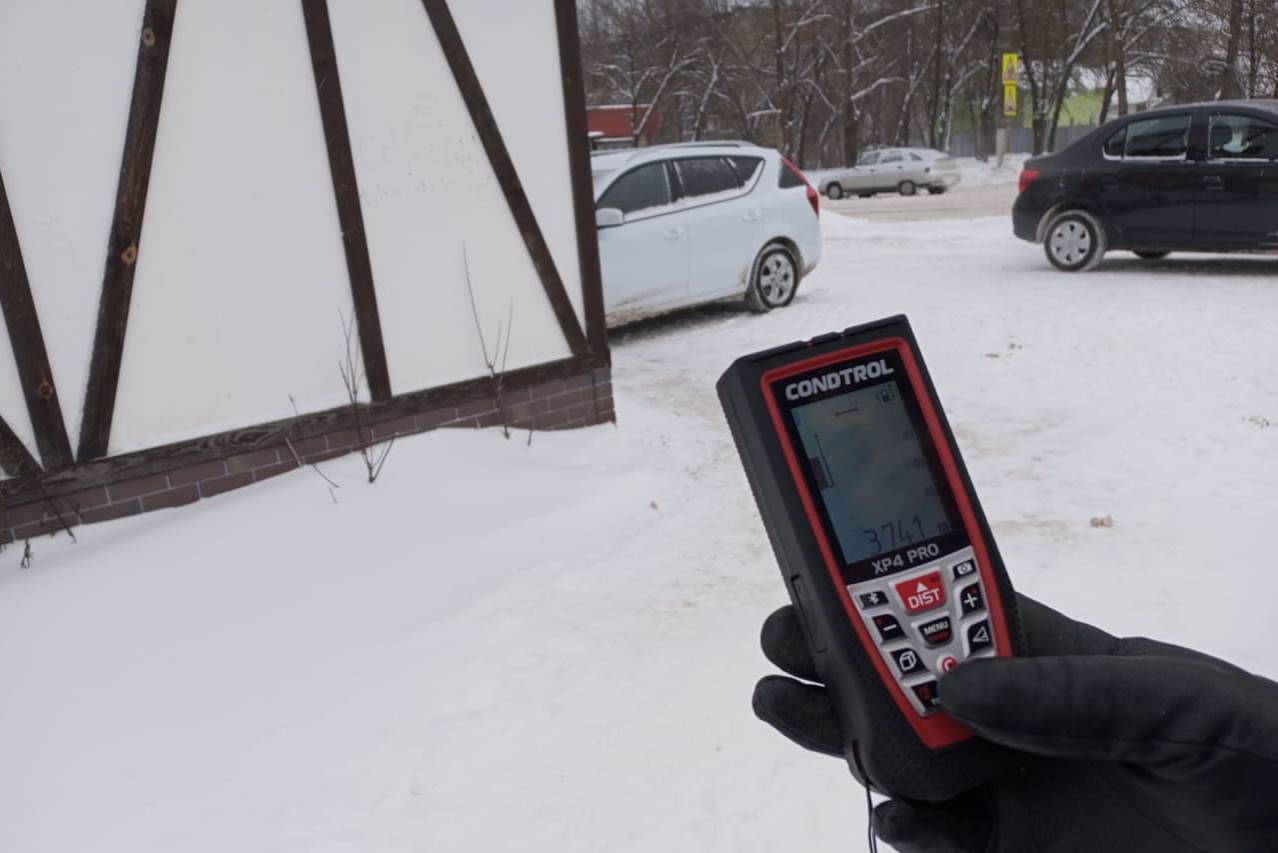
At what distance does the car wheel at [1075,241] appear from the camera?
11.0 m

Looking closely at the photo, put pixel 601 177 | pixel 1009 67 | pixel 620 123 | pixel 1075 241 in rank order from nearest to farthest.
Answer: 1. pixel 601 177
2. pixel 1075 241
3. pixel 1009 67
4. pixel 620 123

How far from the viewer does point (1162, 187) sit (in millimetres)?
10266

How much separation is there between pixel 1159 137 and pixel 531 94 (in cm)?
750

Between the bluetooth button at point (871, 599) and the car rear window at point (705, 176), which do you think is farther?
the car rear window at point (705, 176)

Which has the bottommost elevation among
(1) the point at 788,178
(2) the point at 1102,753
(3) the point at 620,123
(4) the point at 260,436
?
(4) the point at 260,436

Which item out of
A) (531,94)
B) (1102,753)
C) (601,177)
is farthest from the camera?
(601,177)

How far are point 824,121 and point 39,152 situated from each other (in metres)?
48.7

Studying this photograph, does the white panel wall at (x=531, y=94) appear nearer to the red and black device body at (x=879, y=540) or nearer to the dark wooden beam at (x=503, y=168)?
the dark wooden beam at (x=503, y=168)

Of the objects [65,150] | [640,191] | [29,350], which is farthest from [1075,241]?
[29,350]

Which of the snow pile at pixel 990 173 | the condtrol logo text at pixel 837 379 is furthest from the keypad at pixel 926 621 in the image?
the snow pile at pixel 990 173

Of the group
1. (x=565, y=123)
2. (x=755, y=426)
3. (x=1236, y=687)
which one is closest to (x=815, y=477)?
(x=755, y=426)

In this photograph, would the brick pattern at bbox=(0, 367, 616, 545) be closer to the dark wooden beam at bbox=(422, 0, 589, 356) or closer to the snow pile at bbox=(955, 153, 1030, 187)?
the dark wooden beam at bbox=(422, 0, 589, 356)

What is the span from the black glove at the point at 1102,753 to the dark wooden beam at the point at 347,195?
4.13 meters

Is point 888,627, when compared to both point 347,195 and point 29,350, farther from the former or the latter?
point 347,195
